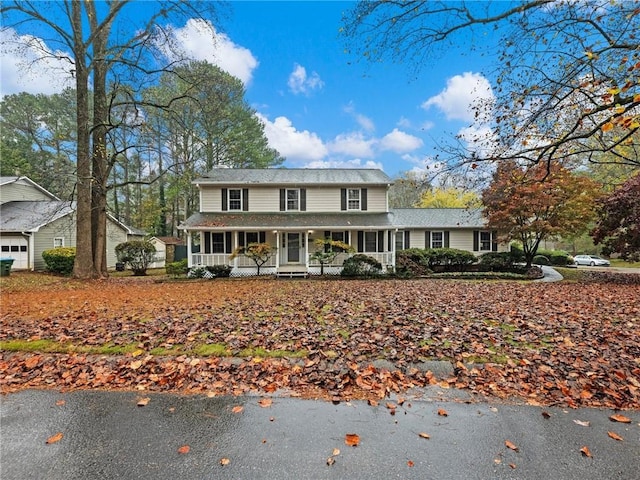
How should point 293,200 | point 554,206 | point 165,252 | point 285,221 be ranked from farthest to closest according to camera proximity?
point 165,252 → point 293,200 → point 285,221 → point 554,206

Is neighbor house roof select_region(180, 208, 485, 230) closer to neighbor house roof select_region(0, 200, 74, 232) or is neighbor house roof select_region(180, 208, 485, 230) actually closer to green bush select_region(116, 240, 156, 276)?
green bush select_region(116, 240, 156, 276)

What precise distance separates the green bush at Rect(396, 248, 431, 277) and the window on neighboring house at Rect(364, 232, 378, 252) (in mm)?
1533

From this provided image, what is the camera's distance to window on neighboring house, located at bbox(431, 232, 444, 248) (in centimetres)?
2208

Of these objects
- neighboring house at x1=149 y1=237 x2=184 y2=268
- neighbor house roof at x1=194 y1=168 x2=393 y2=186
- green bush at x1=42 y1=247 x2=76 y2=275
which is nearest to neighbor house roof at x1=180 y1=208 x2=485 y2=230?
neighbor house roof at x1=194 y1=168 x2=393 y2=186

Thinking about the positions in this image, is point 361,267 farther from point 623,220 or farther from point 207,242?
point 623,220

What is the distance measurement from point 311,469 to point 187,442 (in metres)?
1.12

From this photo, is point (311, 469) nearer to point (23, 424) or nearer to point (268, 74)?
point (23, 424)

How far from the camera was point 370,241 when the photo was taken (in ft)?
58.5

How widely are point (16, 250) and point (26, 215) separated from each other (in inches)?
105

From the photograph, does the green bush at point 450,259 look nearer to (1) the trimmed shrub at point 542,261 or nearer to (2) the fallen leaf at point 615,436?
(1) the trimmed shrub at point 542,261

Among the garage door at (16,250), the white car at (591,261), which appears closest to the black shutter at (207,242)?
the garage door at (16,250)

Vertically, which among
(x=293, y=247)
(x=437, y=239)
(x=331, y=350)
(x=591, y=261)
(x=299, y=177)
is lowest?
(x=591, y=261)

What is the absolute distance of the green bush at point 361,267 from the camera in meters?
15.8

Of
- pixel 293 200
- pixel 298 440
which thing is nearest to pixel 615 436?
pixel 298 440
